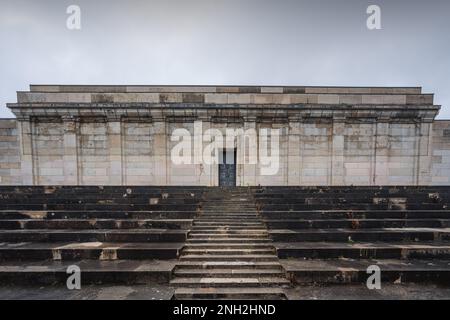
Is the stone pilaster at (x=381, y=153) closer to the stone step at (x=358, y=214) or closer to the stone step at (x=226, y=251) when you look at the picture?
Answer: the stone step at (x=358, y=214)

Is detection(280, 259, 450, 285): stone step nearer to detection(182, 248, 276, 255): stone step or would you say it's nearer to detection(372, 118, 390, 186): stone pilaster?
detection(182, 248, 276, 255): stone step

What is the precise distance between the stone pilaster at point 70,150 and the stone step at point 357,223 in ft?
46.7

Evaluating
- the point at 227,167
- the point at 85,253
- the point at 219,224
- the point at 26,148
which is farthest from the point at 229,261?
the point at 26,148

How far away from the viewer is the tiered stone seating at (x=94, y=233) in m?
4.77

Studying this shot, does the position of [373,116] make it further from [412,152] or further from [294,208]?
[294,208]

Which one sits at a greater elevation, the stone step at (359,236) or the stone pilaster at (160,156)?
the stone pilaster at (160,156)

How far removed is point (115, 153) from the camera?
1438 cm

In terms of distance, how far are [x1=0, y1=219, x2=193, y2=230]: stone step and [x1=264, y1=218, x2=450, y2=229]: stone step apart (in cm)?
352

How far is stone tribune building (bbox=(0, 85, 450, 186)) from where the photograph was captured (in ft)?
46.5

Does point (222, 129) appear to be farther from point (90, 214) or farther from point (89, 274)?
point (89, 274)

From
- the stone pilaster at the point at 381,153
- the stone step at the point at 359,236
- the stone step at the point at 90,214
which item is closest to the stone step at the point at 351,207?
the stone step at the point at 359,236

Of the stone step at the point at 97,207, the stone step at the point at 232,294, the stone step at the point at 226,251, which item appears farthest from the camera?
the stone step at the point at 97,207

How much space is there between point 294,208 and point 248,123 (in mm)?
7594
